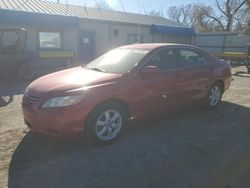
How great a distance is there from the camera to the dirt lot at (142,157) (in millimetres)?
3658

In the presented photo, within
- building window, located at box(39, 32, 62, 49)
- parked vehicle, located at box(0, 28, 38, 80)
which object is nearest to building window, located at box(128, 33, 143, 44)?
building window, located at box(39, 32, 62, 49)

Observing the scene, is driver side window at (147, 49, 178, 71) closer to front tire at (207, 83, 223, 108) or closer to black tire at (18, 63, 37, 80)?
front tire at (207, 83, 223, 108)

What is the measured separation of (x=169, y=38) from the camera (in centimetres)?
2552

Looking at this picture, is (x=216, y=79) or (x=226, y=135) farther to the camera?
(x=216, y=79)

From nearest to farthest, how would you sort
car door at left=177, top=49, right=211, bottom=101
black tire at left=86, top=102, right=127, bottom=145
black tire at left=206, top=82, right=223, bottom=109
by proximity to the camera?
black tire at left=86, top=102, right=127, bottom=145 → car door at left=177, top=49, right=211, bottom=101 → black tire at left=206, top=82, right=223, bottom=109

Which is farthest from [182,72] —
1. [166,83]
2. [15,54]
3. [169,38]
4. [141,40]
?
[169,38]

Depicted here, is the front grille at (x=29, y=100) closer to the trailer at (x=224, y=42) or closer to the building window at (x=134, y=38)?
the building window at (x=134, y=38)

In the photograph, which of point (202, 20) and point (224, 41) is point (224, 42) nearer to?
point (224, 41)

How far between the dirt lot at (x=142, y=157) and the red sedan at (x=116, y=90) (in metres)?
0.34

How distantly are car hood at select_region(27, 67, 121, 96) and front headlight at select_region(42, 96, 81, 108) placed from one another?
14cm

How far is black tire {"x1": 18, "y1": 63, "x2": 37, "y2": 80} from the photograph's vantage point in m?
11.9

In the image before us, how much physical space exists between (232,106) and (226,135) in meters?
2.37

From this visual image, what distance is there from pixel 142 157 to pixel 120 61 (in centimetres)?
203

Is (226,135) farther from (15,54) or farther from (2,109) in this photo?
(15,54)
